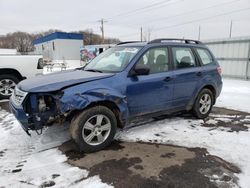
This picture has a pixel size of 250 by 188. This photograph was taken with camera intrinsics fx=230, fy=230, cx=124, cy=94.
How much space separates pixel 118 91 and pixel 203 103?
101 inches

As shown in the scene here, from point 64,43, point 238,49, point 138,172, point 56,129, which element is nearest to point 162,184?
point 138,172

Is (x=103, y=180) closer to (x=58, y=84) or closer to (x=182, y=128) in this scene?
(x=58, y=84)

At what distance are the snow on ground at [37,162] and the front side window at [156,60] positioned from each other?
205 centimetres

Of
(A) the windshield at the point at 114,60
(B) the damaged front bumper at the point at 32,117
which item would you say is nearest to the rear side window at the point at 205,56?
(A) the windshield at the point at 114,60

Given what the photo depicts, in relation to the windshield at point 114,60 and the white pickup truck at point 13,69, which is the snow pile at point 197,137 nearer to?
the windshield at point 114,60

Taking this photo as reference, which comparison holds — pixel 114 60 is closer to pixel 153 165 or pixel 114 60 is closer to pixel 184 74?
pixel 184 74

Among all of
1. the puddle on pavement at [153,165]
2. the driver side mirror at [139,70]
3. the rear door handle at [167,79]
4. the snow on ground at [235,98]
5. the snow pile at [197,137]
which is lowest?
the puddle on pavement at [153,165]

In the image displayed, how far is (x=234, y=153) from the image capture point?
12.2 feet

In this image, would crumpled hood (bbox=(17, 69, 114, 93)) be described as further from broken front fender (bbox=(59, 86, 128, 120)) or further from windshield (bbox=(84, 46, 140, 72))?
windshield (bbox=(84, 46, 140, 72))

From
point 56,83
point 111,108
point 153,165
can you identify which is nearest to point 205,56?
point 111,108

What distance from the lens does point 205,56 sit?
543cm

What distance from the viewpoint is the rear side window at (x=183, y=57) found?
4717mm

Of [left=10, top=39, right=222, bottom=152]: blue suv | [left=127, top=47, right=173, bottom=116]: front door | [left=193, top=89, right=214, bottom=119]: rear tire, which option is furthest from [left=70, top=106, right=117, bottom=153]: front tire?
[left=193, top=89, right=214, bottom=119]: rear tire

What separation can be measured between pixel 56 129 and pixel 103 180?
2070mm
